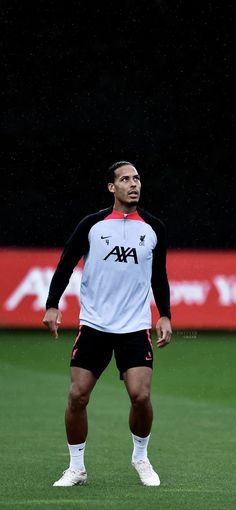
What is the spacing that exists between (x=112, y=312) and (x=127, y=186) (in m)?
0.83

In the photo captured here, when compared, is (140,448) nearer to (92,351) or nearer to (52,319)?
(92,351)

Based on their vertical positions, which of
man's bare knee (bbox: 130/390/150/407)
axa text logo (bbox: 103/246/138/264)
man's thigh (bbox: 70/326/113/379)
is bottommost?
man's bare knee (bbox: 130/390/150/407)

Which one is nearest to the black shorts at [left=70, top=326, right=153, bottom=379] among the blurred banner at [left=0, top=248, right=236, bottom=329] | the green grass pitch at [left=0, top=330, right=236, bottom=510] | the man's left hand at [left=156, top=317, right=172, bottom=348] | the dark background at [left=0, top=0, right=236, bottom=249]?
the man's left hand at [left=156, top=317, right=172, bottom=348]

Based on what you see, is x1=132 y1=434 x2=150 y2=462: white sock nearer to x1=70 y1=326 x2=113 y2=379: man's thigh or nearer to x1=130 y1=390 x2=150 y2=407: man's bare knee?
x1=130 y1=390 x2=150 y2=407: man's bare knee

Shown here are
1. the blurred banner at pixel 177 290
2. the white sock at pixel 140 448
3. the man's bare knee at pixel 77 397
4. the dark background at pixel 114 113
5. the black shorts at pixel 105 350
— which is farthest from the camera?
the dark background at pixel 114 113

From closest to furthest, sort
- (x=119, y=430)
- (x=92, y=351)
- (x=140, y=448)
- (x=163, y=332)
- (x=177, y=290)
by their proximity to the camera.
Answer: (x=92, y=351)
(x=163, y=332)
(x=140, y=448)
(x=119, y=430)
(x=177, y=290)

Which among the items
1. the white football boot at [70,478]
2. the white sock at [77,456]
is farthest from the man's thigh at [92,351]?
the white football boot at [70,478]

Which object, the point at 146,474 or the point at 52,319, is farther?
the point at 146,474

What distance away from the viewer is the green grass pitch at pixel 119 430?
8203mm

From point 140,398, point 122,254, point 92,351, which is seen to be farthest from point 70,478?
point 122,254

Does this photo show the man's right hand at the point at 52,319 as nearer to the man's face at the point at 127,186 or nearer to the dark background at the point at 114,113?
the man's face at the point at 127,186

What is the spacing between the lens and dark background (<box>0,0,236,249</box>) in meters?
32.4

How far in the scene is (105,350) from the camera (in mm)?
8695

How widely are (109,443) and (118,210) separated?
12.5ft
